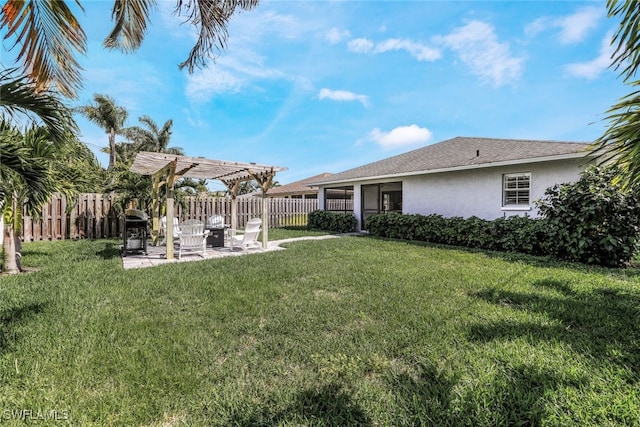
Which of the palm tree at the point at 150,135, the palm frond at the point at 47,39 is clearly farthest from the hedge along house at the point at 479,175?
the palm tree at the point at 150,135

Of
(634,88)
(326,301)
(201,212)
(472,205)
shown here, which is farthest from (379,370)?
(201,212)

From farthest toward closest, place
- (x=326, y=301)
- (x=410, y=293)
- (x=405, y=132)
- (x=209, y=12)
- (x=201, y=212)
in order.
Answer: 1. (x=405, y=132)
2. (x=201, y=212)
3. (x=410, y=293)
4. (x=326, y=301)
5. (x=209, y=12)

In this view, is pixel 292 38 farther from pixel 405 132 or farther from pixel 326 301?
pixel 405 132

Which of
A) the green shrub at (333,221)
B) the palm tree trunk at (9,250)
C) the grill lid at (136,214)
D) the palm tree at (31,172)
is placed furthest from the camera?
the green shrub at (333,221)

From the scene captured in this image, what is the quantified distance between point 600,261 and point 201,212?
53.4 feet

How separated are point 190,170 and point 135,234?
2.73 metres

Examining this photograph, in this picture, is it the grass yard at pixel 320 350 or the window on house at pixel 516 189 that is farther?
the window on house at pixel 516 189

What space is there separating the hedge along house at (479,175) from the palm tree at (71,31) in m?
9.15

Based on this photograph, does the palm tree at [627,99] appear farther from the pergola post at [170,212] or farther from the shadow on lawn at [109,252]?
the shadow on lawn at [109,252]

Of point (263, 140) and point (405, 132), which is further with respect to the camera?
point (405, 132)

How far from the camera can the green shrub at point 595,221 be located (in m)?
6.89

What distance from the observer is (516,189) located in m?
10.3

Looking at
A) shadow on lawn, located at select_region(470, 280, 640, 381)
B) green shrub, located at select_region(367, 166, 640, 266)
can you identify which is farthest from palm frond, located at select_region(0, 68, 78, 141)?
green shrub, located at select_region(367, 166, 640, 266)

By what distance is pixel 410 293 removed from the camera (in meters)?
4.95
